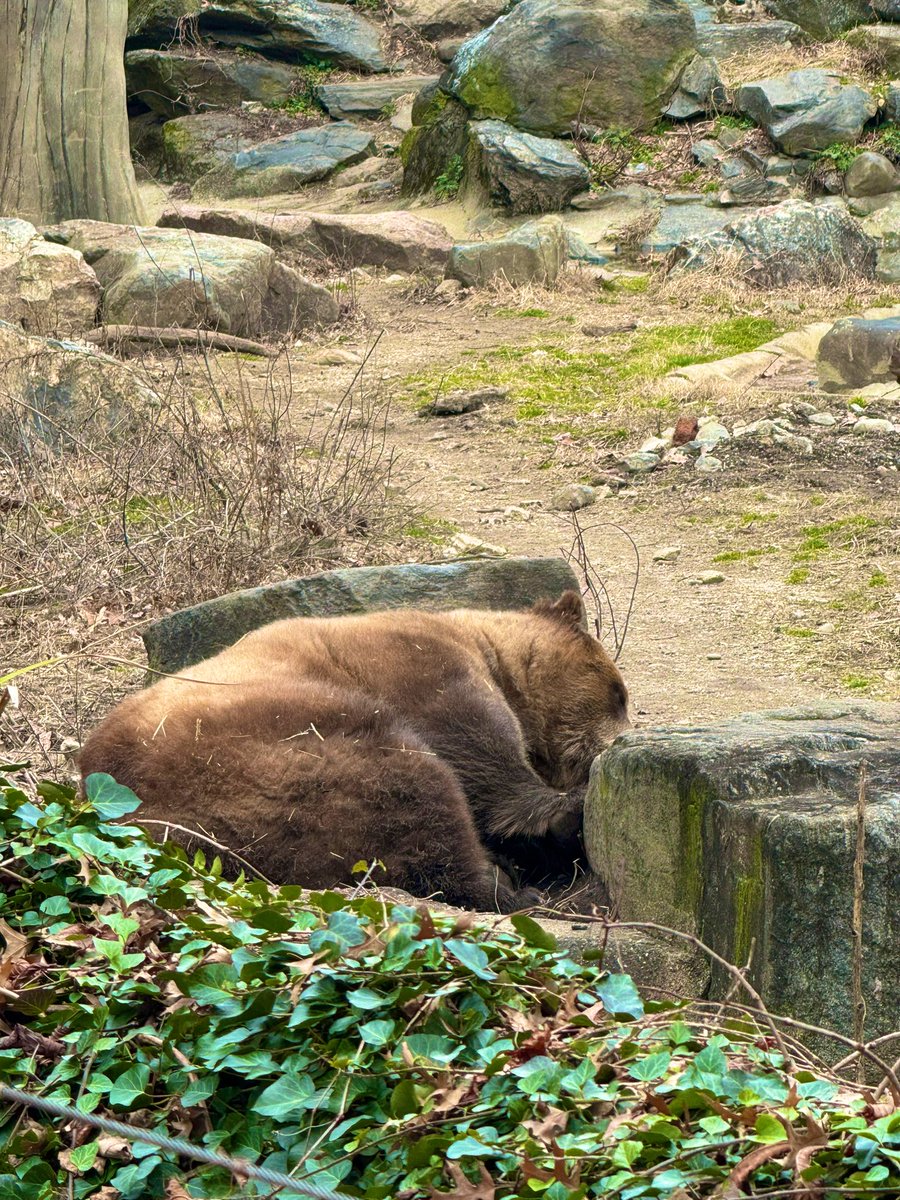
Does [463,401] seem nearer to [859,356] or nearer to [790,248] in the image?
[859,356]

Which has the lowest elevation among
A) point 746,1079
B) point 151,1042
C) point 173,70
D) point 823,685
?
point 823,685

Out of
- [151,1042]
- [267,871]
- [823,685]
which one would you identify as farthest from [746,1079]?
[823,685]

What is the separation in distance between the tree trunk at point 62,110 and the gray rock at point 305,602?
1083 cm

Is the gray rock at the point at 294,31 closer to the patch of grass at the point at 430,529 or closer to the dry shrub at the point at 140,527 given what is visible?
the dry shrub at the point at 140,527

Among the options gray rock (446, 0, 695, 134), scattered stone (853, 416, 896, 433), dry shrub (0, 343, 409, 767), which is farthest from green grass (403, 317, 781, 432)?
gray rock (446, 0, 695, 134)

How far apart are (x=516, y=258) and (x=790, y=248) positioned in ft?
10.00

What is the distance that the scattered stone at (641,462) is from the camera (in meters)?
10.1

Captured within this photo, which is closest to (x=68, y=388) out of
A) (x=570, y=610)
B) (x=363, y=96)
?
(x=570, y=610)

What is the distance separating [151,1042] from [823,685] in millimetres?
4669

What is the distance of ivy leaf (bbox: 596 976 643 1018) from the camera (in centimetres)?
255

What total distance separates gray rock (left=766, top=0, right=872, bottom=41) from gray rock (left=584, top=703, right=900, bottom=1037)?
19331 millimetres

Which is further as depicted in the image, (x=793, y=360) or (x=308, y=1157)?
(x=793, y=360)

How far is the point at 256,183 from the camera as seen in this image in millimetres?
22453

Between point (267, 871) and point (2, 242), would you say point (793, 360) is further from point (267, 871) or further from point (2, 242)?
point (267, 871)
